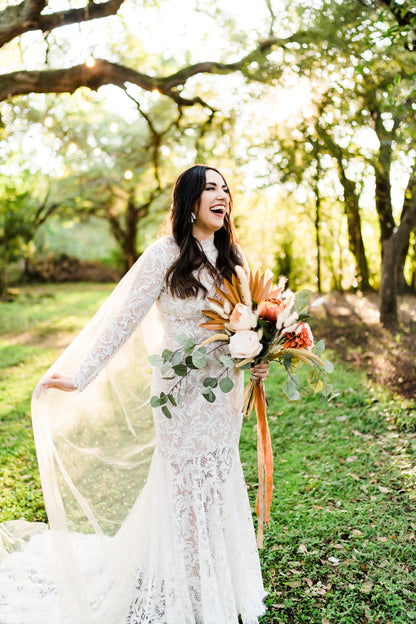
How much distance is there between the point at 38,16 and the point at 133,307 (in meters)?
4.62

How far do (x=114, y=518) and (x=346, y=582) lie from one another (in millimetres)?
1528

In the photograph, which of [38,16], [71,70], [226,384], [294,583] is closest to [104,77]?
[71,70]

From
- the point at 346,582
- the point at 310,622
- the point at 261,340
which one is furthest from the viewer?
the point at 346,582

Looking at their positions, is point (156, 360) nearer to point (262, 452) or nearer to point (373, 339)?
point (262, 452)

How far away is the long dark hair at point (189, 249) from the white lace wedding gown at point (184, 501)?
46 mm

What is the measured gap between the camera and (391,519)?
411cm

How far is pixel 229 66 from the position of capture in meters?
8.06

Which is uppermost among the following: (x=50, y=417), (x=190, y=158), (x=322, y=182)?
(x=190, y=158)

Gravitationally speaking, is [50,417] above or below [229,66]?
below

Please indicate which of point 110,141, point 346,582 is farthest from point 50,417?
point 110,141

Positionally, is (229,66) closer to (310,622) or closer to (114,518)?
(114,518)

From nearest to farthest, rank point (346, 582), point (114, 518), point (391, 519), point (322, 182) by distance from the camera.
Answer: point (346, 582) → point (114, 518) → point (391, 519) → point (322, 182)

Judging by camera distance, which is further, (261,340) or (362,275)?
(362,275)

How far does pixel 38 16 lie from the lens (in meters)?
5.94
